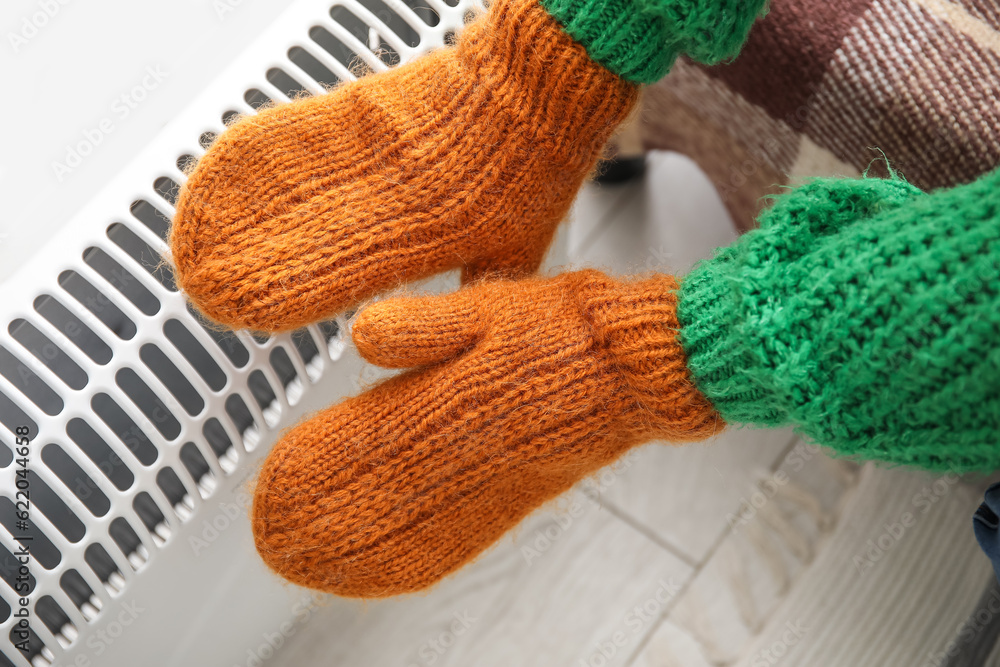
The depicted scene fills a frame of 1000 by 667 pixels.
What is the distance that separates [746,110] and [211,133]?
542 mm

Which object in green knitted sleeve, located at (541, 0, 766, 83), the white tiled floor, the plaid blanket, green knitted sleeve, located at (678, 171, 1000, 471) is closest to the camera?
green knitted sleeve, located at (678, 171, 1000, 471)

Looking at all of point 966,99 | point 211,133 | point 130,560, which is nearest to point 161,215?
point 211,133

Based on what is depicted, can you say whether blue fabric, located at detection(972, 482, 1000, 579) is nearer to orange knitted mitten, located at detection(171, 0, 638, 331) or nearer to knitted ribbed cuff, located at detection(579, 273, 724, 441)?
knitted ribbed cuff, located at detection(579, 273, 724, 441)

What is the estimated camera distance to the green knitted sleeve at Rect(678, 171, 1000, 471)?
1.38 feet

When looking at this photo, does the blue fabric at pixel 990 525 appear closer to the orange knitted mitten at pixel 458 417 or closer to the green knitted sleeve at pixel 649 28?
the orange knitted mitten at pixel 458 417

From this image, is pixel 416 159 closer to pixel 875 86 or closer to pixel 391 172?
pixel 391 172

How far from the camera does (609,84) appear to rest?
1.92 ft

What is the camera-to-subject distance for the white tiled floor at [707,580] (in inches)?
37.8

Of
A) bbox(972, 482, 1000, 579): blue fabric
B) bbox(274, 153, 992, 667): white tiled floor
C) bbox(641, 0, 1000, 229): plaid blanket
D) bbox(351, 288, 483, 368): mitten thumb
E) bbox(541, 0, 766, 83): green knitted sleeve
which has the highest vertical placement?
bbox(541, 0, 766, 83): green knitted sleeve

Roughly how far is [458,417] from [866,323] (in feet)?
0.96

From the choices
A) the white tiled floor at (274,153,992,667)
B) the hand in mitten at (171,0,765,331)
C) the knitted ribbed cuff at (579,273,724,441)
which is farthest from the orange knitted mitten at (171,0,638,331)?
the white tiled floor at (274,153,992,667)

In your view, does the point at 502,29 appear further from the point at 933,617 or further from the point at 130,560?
the point at 933,617

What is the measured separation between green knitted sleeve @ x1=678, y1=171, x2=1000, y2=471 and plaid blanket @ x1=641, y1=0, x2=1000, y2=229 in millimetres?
135

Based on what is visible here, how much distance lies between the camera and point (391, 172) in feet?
1.97
